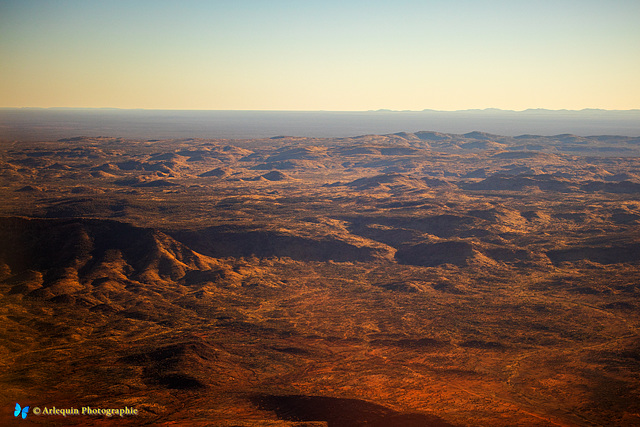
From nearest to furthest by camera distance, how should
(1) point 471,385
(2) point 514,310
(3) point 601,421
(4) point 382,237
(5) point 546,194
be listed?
(3) point 601,421, (1) point 471,385, (2) point 514,310, (4) point 382,237, (5) point 546,194

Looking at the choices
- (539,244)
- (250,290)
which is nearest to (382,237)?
(539,244)

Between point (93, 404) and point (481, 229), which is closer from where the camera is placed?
point (93, 404)

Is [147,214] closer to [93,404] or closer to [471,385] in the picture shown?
[93,404]

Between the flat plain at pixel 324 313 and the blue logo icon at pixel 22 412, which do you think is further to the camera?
the flat plain at pixel 324 313

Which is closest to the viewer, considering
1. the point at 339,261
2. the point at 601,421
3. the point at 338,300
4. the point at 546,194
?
the point at 601,421

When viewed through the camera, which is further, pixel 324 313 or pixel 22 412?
pixel 324 313

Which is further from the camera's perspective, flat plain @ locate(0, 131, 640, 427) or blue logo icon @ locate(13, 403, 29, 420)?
flat plain @ locate(0, 131, 640, 427)

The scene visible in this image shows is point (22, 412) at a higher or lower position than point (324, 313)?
higher
